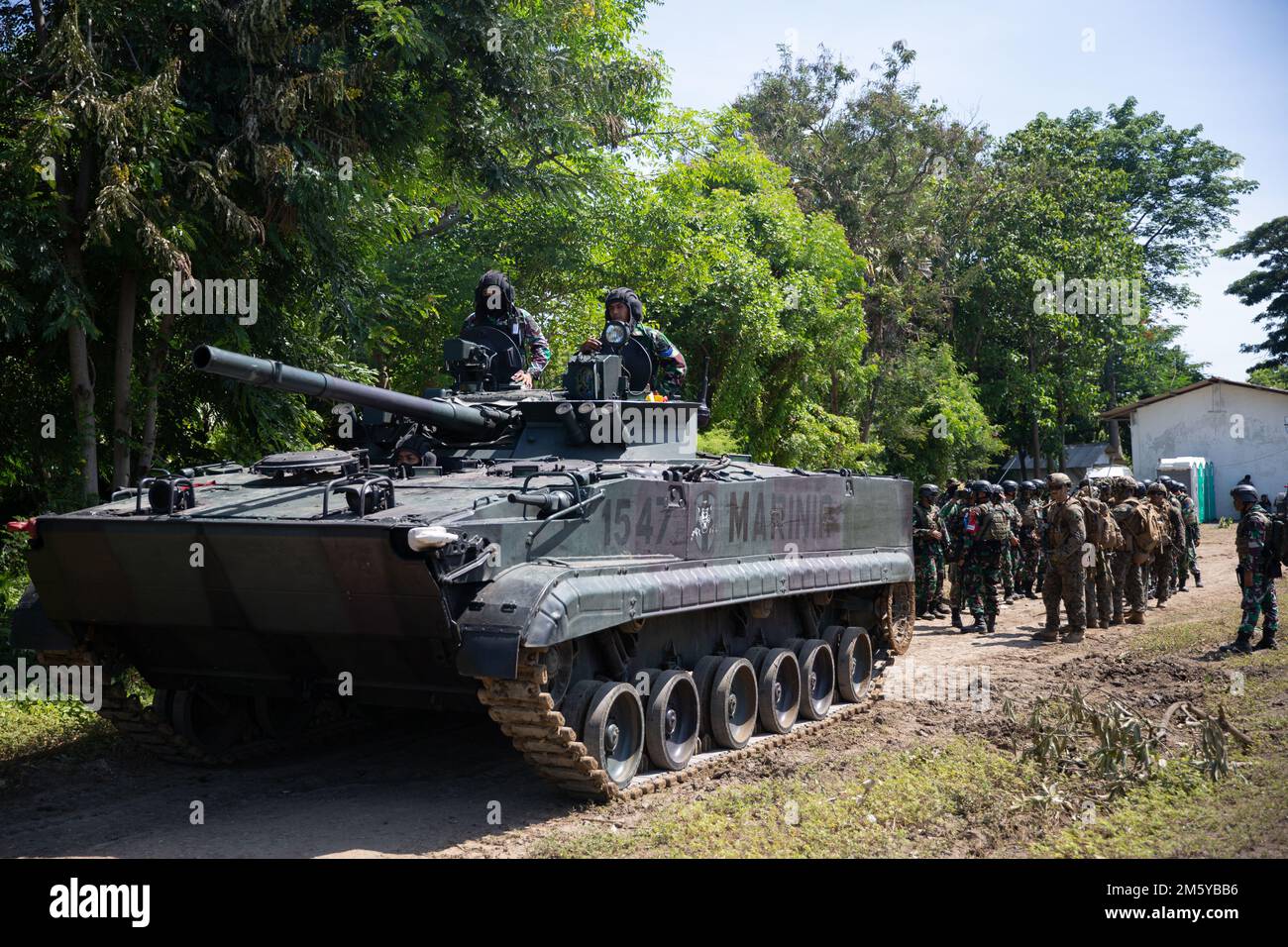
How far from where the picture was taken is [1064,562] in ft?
51.2

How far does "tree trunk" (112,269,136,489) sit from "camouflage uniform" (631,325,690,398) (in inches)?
219

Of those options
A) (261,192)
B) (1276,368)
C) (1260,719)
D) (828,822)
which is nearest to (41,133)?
(261,192)

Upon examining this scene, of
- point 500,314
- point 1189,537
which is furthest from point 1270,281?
point 500,314

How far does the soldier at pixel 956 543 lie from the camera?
17422 mm

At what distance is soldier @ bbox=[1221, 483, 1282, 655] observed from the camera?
1377 cm

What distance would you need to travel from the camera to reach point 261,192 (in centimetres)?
1333

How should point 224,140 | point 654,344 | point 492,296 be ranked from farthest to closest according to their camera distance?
point 224,140, point 492,296, point 654,344

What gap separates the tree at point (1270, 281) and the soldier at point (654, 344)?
145 feet

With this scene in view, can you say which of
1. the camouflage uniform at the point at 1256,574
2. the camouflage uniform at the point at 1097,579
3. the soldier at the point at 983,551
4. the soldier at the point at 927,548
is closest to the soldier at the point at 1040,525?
the soldier at the point at 927,548

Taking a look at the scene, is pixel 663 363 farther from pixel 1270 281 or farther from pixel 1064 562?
pixel 1270 281

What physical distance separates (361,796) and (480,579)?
2161 millimetres

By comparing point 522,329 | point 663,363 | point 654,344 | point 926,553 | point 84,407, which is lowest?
point 926,553

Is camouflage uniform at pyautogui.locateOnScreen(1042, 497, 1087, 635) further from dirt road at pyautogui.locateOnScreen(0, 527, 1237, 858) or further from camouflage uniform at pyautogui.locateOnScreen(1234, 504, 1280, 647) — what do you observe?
dirt road at pyautogui.locateOnScreen(0, 527, 1237, 858)

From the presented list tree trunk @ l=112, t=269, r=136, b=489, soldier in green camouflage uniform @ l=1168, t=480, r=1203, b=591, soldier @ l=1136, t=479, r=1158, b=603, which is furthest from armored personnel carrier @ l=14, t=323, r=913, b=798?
soldier in green camouflage uniform @ l=1168, t=480, r=1203, b=591
